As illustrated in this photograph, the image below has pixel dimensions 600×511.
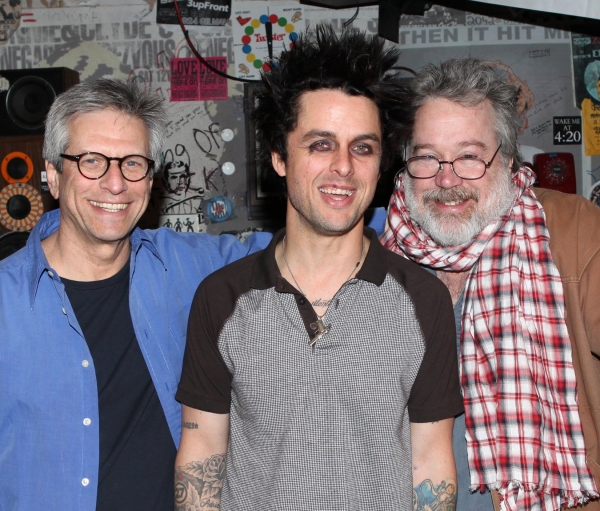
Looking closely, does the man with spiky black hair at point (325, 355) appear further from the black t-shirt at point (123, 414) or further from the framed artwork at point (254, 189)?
the framed artwork at point (254, 189)

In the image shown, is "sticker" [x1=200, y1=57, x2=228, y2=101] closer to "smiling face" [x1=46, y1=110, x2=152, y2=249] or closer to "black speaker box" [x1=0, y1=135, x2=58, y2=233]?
"black speaker box" [x1=0, y1=135, x2=58, y2=233]

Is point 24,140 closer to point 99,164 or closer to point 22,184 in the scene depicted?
point 22,184

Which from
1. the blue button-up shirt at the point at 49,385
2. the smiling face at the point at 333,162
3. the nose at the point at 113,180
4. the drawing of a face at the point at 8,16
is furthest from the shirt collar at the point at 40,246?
the drawing of a face at the point at 8,16

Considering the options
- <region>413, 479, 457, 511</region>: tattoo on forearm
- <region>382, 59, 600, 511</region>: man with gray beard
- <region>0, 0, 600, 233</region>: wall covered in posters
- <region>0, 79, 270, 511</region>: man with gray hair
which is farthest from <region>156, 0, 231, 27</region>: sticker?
<region>413, 479, 457, 511</region>: tattoo on forearm

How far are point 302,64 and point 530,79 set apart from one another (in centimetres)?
253

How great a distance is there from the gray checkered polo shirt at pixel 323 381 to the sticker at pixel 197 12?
2695 mm

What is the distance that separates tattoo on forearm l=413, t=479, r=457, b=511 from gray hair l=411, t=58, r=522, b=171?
3.39ft

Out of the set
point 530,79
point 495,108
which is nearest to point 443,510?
point 495,108

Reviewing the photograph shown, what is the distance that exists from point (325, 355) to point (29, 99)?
8.80 ft

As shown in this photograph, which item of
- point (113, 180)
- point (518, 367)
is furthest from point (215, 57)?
point (518, 367)

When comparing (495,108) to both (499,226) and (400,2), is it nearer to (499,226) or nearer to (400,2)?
(499,226)

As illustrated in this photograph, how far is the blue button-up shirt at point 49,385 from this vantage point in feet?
5.71

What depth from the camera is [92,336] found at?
1845 millimetres

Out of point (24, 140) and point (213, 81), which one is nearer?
point (24, 140)
